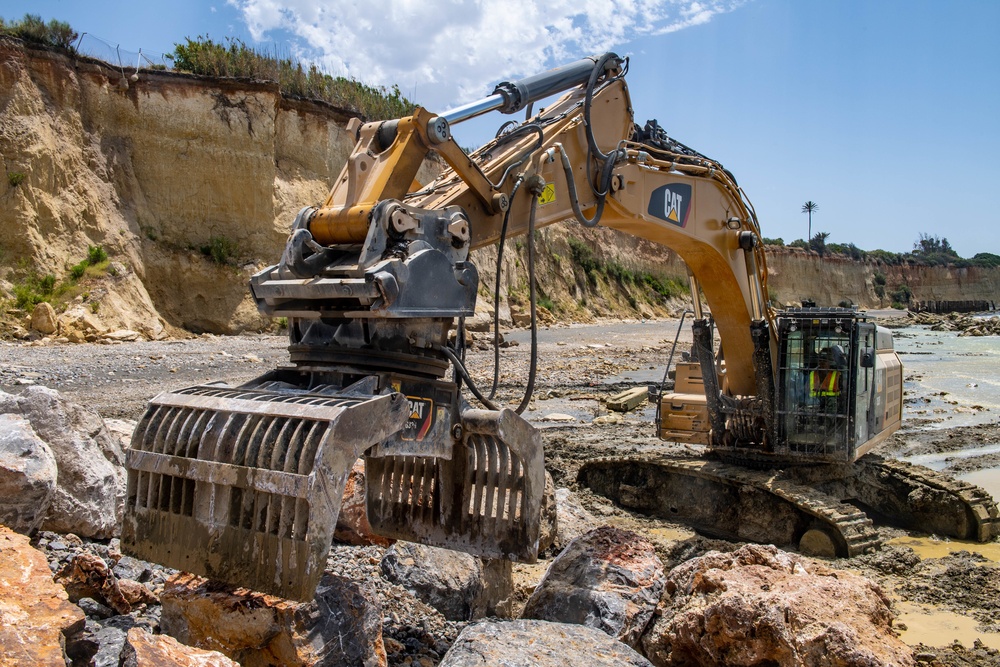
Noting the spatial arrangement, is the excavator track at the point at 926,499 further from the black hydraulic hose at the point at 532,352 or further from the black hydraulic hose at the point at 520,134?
the black hydraulic hose at the point at 520,134

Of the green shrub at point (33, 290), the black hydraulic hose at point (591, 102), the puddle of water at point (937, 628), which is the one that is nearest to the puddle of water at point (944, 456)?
the puddle of water at point (937, 628)

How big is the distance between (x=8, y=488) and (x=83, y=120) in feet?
61.0

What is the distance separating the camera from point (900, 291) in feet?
260

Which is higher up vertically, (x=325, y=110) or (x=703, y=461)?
(x=325, y=110)

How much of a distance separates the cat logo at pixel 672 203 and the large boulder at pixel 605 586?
274 centimetres

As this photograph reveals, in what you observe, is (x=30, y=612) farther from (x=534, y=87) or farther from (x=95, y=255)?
(x=95, y=255)

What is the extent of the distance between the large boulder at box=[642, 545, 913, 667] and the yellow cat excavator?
38.0 inches

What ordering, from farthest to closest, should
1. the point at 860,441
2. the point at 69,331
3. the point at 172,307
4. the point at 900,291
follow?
the point at 900,291 < the point at 172,307 < the point at 69,331 < the point at 860,441

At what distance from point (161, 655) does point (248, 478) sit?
70 cm

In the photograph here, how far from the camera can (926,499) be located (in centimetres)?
784

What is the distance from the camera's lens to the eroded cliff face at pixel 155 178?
59.7 feet

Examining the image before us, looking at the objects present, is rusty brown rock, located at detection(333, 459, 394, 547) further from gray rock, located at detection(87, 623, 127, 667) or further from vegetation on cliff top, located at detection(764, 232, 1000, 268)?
vegetation on cliff top, located at detection(764, 232, 1000, 268)

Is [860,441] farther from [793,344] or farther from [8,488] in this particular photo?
[8,488]

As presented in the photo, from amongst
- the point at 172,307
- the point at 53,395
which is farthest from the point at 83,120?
the point at 53,395
